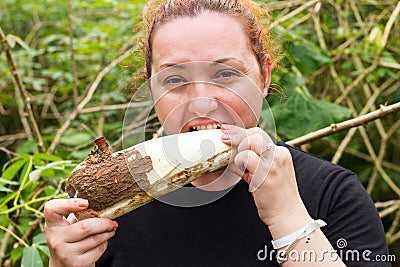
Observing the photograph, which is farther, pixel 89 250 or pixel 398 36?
pixel 398 36

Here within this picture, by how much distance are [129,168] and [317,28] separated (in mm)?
1792

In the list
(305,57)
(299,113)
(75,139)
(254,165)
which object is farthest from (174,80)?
(75,139)

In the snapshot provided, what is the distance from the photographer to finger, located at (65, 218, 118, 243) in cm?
87

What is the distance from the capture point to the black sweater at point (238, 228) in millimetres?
934

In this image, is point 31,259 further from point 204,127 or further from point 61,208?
point 204,127

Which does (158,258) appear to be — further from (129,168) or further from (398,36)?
(398,36)

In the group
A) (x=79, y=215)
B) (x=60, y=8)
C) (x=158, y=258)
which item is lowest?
(x=60, y=8)

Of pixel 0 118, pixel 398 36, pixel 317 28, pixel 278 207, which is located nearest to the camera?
pixel 278 207

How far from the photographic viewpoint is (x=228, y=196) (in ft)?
3.34

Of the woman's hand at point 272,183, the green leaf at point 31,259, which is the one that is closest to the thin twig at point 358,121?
the woman's hand at point 272,183

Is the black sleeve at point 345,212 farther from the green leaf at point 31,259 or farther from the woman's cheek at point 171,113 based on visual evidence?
the green leaf at point 31,259

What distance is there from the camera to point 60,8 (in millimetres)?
3246

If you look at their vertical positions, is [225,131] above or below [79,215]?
above

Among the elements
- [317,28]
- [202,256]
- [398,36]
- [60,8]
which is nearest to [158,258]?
[202,256]
